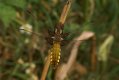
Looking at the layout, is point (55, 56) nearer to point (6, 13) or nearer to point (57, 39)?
point (57, 39)

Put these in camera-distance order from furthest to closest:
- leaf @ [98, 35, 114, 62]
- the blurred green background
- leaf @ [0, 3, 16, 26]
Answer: leaf @ [98, 35, 114, 62] < the blurred green background < leaf @ [0, 3, 16, 26]

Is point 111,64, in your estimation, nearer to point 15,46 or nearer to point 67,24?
point 67,24

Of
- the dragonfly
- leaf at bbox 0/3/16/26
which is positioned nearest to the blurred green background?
leaf at bbox 0/3/16/26

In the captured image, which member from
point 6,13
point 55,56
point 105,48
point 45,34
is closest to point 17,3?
point 6,13

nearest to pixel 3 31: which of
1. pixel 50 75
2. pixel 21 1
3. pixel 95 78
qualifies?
pixel 21 1

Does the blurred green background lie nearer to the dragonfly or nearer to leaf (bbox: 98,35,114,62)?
leaf (bbox: 98,35,114,62)

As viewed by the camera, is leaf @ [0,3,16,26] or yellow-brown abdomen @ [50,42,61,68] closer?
yellow-brown abdomen @ [50,42,61,68]

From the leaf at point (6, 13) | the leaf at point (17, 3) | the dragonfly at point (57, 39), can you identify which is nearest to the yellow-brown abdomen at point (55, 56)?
the dragonfly at point (57, 39)

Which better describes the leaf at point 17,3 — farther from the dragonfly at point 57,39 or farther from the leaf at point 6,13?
the dragonfly at point 57,39
